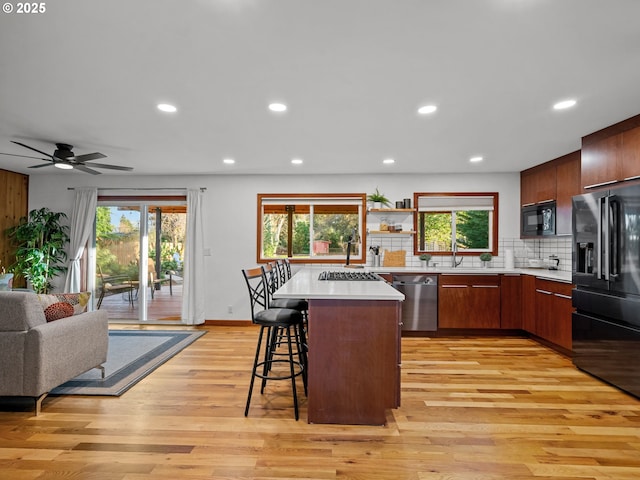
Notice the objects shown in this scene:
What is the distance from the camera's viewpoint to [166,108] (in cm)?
291

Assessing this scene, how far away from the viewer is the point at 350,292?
7.88 ft

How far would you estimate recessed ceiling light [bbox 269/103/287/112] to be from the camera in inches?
111

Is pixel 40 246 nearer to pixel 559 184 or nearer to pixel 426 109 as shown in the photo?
pixel 426 109

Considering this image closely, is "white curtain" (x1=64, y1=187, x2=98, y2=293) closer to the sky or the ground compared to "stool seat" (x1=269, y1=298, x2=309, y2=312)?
closer to the sky

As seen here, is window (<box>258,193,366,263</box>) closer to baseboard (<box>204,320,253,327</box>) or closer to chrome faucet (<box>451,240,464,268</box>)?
baseboard (<box>204,320,253,327</box>)

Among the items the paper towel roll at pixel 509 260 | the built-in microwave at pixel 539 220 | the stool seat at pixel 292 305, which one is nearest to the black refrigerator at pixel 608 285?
the built-in microwave at pixel 539 220

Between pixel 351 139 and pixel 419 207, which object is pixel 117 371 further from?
pixel 419 207

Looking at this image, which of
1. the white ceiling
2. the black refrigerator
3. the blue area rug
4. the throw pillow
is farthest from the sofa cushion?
the black refrigerator

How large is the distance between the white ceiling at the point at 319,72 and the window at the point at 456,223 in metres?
1.44

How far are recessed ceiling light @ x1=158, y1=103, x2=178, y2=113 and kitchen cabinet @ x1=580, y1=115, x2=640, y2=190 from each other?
388cm

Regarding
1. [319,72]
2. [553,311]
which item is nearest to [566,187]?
[553,311]

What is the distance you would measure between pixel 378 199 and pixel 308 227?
3.88 ft

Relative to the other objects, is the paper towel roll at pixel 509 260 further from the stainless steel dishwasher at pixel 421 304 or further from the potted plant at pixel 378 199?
the potted plant at pixel 378 199

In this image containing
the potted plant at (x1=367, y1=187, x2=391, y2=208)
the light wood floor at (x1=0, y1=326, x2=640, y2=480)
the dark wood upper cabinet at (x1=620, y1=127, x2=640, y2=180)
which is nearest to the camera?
the light wood floor at (x1=0, y1=326, x2=640, y2=480)
